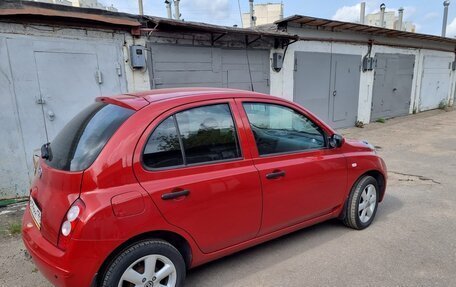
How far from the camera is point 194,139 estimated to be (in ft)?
8.36

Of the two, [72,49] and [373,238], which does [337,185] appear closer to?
[373,238]


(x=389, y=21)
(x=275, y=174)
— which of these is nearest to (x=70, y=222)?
(x=275, y=174)

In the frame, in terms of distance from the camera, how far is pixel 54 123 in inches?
209

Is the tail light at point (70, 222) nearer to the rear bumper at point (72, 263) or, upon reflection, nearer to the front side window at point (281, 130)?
the rear bumper at point (72, 263)

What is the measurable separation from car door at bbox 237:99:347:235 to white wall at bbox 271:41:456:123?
5.44 m

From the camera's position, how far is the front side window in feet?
9.64

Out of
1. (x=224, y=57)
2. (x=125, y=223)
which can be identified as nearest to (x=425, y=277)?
(x=125, y=223)

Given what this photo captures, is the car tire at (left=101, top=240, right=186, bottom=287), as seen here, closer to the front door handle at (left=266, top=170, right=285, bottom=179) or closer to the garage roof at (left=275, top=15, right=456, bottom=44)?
the front door handle at (left=266, top=170, right=285, bottom=179)

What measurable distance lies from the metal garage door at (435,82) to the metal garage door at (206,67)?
1010cm

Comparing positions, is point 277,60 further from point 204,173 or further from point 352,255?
point 204,173

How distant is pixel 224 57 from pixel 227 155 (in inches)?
203

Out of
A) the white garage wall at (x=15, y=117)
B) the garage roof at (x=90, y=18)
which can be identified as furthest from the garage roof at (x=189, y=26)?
the white garage wall at (x=15, y=117)

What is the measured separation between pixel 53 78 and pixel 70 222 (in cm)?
398

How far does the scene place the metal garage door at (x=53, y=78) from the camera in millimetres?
4922
